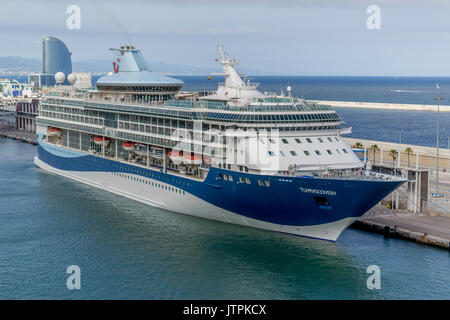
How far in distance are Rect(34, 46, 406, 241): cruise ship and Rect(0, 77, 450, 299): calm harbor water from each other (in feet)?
4.64

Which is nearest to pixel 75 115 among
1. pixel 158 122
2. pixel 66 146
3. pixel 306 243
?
pixel 66 146

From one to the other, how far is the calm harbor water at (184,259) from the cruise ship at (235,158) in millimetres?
1415

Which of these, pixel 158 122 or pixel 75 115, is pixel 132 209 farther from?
pixel 75 115

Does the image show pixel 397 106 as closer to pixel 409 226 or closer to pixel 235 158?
pixel 409 226

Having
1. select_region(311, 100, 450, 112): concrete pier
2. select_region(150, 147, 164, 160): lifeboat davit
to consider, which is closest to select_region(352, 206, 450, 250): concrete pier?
select_region(150, 147, 164, 160): lifeboat davit

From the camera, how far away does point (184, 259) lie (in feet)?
101

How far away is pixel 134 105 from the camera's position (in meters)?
43.1

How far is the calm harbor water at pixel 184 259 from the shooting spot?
27.0 metres

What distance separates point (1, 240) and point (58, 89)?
84.2 ft

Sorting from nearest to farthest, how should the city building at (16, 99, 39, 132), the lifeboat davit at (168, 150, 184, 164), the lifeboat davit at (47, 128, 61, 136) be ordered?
1. the lifeboat davit at (168, 150, 184, 164)
2. the lifeboat davit at (47, 128, 61, 136)
3. the city building at (16, 99, 39, 132)

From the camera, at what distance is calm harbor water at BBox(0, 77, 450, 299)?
27.0 m

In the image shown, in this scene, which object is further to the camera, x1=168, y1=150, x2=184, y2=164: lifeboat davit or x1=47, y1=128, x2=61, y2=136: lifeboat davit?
x1=47, y1=128, x2=61, y2=136: lifeboat davit

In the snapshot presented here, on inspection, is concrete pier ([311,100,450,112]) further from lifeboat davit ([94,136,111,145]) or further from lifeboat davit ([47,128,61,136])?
lifeboat davit ([94,136,111,145])

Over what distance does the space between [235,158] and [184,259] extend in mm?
6654
